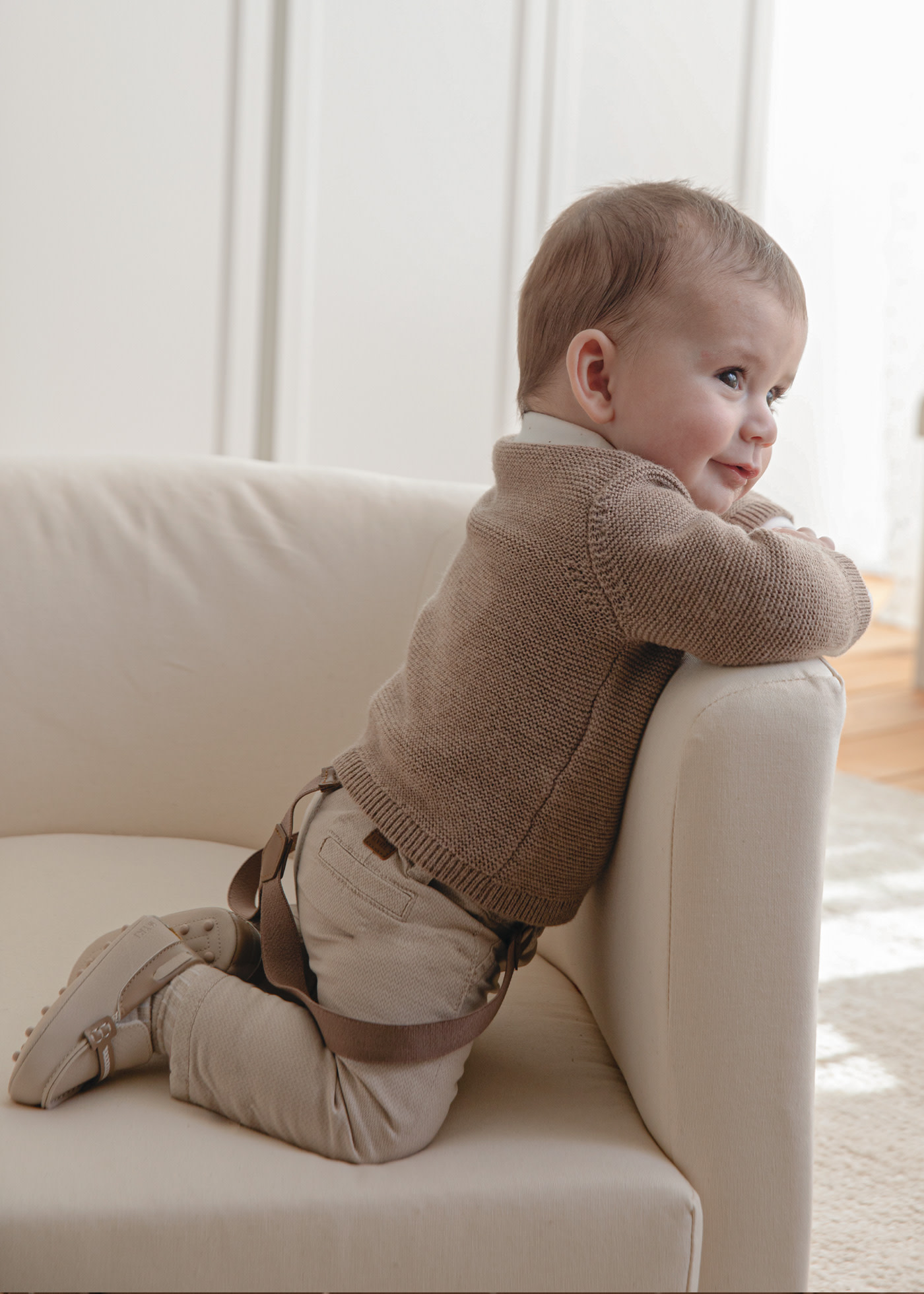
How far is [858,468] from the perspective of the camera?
4.27 metres

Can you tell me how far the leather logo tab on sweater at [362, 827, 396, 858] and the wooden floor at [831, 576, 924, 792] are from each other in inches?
73.5

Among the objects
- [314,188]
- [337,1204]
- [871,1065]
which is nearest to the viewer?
[337,1204]

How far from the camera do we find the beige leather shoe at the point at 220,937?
2.93 ft

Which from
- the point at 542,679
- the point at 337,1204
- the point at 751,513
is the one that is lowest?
the point at 337,1204

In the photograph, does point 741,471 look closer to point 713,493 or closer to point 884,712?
point 713,493

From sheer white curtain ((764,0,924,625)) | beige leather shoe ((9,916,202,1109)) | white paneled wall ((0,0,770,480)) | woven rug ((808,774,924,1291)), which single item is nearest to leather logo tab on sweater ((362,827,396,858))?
beige leather shoe ((9,916,202,1109))

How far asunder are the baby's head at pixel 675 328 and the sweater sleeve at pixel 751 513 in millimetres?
26

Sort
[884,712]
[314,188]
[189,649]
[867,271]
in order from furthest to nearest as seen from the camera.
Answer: [867,271] → [884,712] → [314,188] → [189,649]

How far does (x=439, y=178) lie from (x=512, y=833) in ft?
4.71

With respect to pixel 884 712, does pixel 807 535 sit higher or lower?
higher

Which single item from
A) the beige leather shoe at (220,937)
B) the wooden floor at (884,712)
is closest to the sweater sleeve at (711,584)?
the beige leather shoe at (220,937)

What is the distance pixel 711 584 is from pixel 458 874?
251mm

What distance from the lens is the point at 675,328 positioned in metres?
0.82

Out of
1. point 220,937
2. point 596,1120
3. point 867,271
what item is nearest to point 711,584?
point 596,1120
